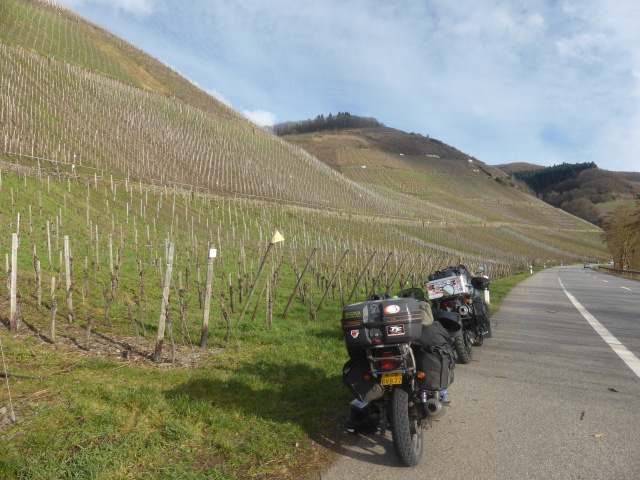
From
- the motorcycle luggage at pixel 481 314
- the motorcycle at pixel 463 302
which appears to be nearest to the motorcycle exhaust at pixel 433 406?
the motorcycle at pixel 463 302

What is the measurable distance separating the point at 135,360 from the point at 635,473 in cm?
604

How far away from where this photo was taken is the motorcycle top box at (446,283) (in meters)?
7.59

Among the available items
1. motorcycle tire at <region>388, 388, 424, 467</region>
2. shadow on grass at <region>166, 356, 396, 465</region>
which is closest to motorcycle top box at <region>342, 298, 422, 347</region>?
motorcycle tire at <region>388, 388, 424, 467</region>

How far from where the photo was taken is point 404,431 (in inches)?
148

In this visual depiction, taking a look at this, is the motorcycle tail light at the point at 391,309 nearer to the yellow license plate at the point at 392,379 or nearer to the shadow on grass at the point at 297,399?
the yellow license plate at the point at 392,379

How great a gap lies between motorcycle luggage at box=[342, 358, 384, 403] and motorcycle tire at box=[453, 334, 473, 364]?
2.79 m

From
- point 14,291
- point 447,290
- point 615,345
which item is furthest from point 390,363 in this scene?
point 14,291

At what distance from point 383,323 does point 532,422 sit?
1929 mm

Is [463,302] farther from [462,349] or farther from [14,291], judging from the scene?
[14,291]

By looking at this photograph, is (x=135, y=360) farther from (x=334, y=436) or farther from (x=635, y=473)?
(x=635, y=473)

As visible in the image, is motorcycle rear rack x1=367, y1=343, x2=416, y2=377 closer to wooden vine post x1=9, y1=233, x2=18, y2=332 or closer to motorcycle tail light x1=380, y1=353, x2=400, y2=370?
motorcycle tail light x1=380, y1=353, x2=400, y2=370

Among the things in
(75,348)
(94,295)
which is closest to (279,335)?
(75,348)

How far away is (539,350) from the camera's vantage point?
25.1ft

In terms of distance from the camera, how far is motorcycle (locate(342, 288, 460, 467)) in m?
3.99
